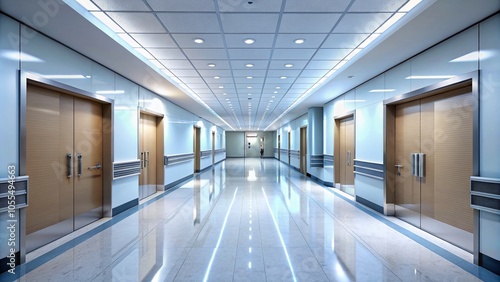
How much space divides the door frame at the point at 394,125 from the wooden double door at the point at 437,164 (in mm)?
97

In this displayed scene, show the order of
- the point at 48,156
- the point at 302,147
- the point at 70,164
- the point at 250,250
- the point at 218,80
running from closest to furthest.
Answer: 1. the point at 250,250
2. the point at 48,156
3. the point at 70,164
4. the point at 218,80
5. the point at 302,147

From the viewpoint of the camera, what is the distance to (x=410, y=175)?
5277 millimetres

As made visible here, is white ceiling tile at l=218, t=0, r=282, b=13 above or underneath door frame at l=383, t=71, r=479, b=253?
above

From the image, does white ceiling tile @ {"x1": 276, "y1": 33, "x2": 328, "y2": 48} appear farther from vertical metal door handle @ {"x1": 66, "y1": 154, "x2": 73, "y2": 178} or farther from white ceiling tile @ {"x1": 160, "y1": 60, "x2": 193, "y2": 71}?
vertical metal door handle @ {"x1": 66, "y1": 154, "x2": 73, "y2": 178}

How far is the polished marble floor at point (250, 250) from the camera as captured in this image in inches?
123

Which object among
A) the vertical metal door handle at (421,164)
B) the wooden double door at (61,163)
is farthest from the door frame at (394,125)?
the wooden double door at (61,163)

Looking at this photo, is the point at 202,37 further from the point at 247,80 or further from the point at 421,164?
the point at 421,164

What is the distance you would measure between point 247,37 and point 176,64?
83.8 inches

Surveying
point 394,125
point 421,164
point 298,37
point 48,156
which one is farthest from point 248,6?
point 394,125

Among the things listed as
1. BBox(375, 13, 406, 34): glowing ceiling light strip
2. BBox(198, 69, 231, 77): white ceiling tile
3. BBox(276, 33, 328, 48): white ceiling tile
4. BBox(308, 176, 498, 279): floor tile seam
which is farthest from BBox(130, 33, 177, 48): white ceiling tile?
BBox(308, 176, 498, 279): floor tile seam

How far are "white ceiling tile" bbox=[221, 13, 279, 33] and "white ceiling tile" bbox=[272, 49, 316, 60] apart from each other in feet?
3.08

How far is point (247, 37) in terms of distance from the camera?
173 inches

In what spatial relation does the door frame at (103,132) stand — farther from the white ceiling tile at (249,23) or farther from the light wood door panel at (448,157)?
the light wood door panel at (448,157)

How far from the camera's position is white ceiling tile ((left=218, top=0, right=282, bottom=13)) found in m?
3.32
